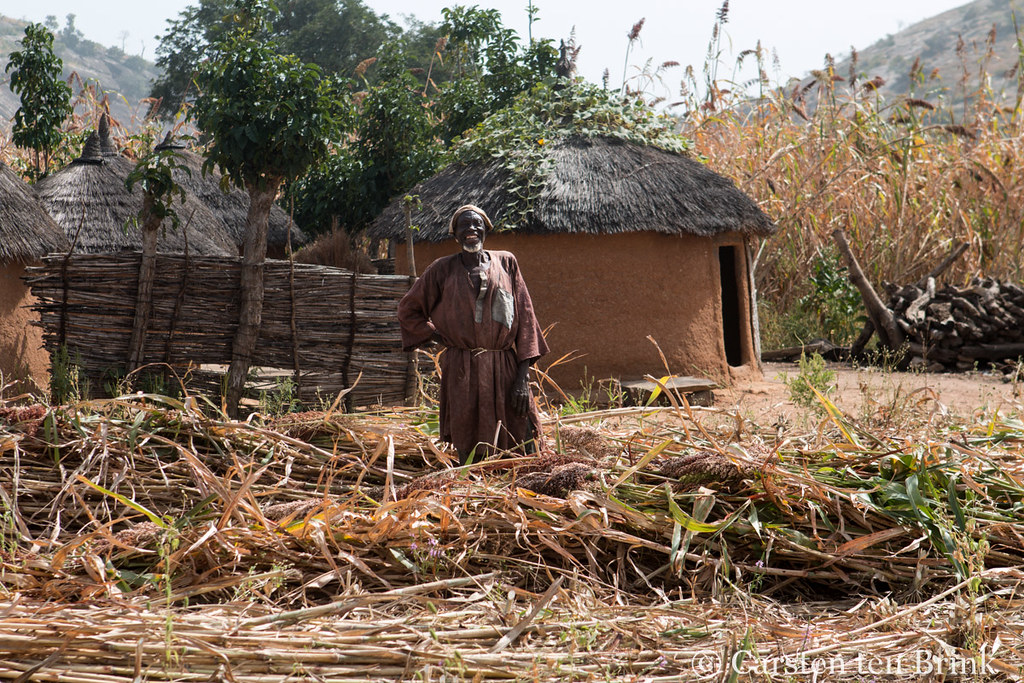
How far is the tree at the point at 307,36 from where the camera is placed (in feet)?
87.0


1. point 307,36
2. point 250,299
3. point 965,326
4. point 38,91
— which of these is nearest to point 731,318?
point 965,326

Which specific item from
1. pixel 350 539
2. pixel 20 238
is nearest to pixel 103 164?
pixel 20 238

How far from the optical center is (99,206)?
10.3 meters

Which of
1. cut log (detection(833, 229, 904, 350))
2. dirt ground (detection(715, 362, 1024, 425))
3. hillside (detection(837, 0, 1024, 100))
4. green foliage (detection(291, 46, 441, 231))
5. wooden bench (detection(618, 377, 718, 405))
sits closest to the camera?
dirt ground (detection(715, 362, 1024, 425))

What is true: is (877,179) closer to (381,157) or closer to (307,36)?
(381,157)

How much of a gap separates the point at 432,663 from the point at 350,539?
0.58 metres

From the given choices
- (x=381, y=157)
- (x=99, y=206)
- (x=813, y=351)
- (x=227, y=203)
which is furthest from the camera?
(x=227, y=203)

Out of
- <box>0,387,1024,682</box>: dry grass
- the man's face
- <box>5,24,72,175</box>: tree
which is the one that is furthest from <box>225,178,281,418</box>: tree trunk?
<box>5,24,72,175</box>: tree

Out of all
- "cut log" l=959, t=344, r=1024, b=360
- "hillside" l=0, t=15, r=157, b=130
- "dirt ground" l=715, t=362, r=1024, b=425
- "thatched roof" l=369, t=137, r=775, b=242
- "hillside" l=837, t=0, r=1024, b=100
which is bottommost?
"dirt ground" l=715, t=362, r=1024, b=425

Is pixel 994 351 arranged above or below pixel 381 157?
below

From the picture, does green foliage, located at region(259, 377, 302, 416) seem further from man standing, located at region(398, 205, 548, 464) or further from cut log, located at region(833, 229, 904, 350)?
cut log, located at region(833, 229, 904, 350)

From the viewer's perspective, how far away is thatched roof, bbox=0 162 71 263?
796 cm

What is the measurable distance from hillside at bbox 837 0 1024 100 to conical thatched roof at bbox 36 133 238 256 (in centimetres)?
4918

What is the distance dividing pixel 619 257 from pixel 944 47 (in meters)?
59.8
